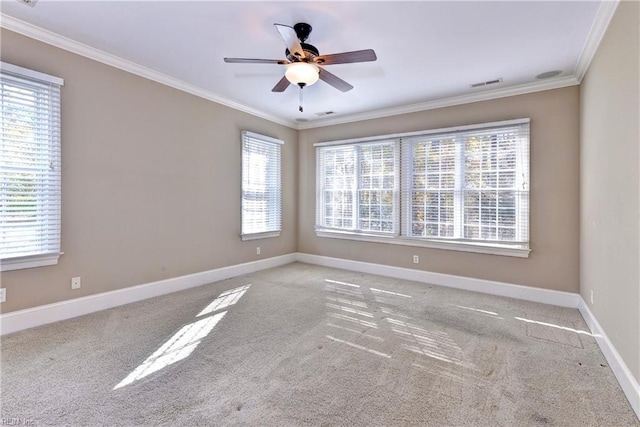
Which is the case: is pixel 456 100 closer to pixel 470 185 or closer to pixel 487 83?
pixel 487 83

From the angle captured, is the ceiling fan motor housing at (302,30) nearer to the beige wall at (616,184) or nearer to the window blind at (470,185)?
the beige wall at (616,184)

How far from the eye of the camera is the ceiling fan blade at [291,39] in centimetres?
235

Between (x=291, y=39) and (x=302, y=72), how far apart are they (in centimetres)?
28

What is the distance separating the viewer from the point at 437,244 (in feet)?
15.1

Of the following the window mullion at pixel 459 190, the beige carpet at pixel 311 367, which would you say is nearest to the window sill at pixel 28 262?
the beige carpet at pixel 311 367

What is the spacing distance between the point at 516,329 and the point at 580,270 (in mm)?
1390

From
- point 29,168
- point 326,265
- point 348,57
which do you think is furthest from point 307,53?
point 326,265

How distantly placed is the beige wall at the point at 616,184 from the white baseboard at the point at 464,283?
563mm

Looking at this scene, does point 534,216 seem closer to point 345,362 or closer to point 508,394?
point 508,394

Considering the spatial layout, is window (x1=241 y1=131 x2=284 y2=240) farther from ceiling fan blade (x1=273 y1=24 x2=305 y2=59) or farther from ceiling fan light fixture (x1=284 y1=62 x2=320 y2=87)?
ceiling fan blade (x1=273 y1=24 x2=305 y2=59)

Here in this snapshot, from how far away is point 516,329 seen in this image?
118 inches

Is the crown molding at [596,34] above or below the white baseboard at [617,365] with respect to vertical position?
above

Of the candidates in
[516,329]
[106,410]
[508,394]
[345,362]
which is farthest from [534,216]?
[106,410]

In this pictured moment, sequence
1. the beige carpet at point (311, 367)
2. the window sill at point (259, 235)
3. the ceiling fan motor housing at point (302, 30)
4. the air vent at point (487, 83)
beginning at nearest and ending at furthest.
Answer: the beige carpet at point (311, 367) → the ceiling fan motor housing at point (302, 30) → the air vent at point (487, 83) → the window sill at point (259, 235)
